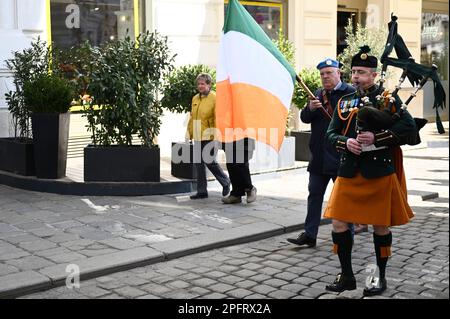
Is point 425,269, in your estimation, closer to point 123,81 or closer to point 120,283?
point 120,283

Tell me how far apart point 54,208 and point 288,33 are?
9470mm

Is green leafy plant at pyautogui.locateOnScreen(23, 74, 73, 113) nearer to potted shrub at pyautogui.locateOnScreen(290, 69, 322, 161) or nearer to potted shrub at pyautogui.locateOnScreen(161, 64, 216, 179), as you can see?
potted shrub at pyautogui.locateOnScreen(161, 64, 216, 179)

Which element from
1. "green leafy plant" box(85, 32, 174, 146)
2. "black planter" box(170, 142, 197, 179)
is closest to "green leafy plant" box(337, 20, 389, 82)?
"black planter" box(170, 142, 197, 179)

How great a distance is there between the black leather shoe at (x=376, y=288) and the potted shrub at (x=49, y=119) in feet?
18.0

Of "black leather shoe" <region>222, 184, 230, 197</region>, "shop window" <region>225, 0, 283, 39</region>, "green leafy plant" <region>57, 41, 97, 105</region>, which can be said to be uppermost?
"shop window" <region>225, 0, 283, 39</region>

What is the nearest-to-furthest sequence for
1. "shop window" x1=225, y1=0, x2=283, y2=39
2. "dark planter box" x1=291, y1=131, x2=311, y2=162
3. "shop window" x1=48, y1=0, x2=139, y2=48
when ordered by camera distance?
"shop window" x1=48, y1=0, x2=139, y2=48, "dark planter box" x1=291, y1=131, x2=311, y2=162, "shop window" x1=225, y1=0, x2=283, y2=39

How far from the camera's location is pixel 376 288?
191 inches

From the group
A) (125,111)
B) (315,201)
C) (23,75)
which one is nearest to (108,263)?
(315,201)

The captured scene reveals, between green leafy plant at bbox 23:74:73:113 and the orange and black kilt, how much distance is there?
5.31 m

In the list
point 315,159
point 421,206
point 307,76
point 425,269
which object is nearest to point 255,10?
point 307,76

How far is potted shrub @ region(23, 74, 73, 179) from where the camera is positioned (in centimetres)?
891

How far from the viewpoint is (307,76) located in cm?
1152
